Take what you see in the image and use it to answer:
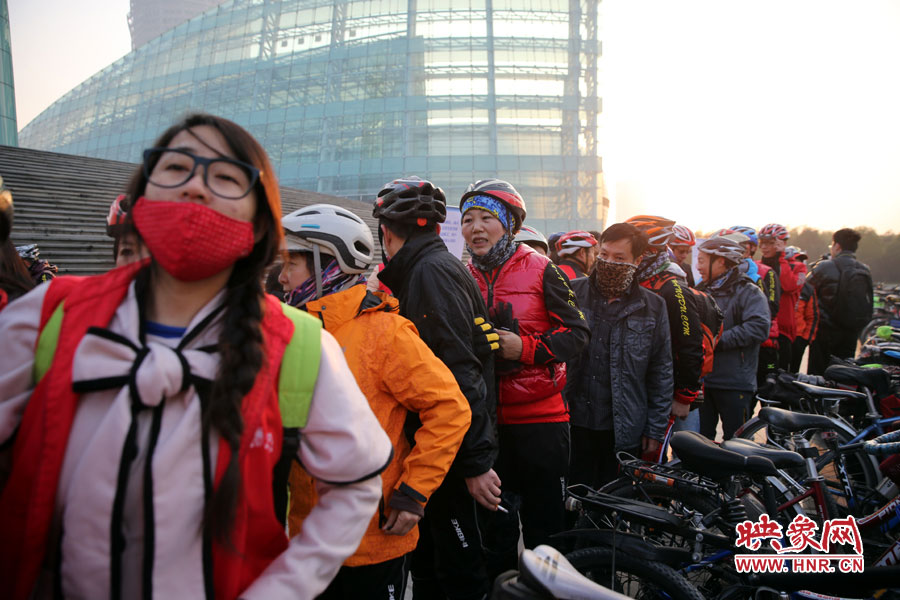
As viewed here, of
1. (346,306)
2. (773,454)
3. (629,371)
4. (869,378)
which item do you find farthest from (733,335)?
(346,306)

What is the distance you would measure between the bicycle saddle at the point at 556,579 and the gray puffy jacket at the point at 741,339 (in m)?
3.98

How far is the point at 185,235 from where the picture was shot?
104 centimetres

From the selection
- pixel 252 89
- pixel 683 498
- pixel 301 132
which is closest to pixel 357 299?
pixel 683 498

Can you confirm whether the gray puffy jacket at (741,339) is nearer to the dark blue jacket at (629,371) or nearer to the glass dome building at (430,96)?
the dark blue jacket at (629,371)

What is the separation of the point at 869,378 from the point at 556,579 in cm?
449

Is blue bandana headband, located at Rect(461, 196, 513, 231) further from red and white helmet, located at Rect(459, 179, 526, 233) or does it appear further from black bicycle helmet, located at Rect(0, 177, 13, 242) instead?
black bicycle helmet, located at Rect(0, 177, 13, 242)

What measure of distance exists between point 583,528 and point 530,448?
18.9 inches

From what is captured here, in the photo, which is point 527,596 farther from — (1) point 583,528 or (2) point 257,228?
(1) point 583,528

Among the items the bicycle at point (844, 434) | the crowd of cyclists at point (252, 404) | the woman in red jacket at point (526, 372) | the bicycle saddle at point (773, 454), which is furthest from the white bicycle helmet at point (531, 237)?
the bicycle saddle at point (773, 454)

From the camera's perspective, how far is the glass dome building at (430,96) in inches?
1475

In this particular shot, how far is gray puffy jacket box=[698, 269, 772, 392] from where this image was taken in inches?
185

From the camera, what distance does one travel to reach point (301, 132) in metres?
40.2

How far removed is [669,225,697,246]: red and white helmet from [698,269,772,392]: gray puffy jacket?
0.75 m

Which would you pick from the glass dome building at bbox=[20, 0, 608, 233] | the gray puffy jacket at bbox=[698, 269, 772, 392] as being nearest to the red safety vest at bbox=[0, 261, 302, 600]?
the gray puffy jacket at bbox=[698, 269, 772, 392]
